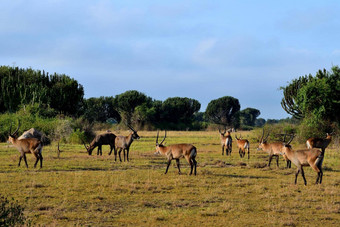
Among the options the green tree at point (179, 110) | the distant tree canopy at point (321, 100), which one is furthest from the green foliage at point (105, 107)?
the distant tree canopy at point (321, 100)

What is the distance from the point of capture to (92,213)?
399 inches

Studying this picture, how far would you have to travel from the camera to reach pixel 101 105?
92188 mm

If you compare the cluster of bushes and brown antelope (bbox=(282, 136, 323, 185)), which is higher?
the cluster of bushes

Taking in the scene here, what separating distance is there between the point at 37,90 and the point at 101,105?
39242 mm

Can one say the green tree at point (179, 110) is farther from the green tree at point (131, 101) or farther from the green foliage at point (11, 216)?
the green foliage at point (11, 216)

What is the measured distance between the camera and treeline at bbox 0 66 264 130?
167 feet

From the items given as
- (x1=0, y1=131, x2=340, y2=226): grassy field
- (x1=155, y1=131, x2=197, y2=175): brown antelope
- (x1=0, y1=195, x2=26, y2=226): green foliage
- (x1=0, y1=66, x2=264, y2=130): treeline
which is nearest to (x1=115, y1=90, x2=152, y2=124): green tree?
(x1=0, y1=66, x2=264, y2=130): treeline

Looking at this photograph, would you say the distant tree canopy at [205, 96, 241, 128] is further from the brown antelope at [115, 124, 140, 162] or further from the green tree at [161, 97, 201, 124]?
the brown antelope at [115, 124, 140, 162]

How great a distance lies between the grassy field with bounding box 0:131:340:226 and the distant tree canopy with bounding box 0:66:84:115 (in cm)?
3404

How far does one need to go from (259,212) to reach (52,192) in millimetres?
6244

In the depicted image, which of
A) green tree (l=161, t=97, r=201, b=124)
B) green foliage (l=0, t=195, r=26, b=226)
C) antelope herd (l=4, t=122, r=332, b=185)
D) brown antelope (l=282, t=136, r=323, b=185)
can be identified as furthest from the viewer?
green tree (l=161, t=97, r=201, b=124)

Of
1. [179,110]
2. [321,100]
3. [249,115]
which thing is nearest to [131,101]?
[179,110]

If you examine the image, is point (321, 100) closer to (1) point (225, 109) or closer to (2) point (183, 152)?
(2) point (183, 152)

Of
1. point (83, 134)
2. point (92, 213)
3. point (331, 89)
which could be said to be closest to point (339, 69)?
point (331, 89)
